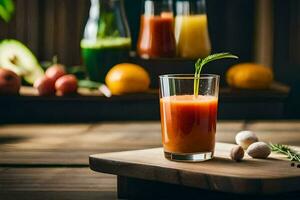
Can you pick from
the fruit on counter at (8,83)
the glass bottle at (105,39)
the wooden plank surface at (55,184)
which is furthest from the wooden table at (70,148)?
the glass bottle at (105,39)

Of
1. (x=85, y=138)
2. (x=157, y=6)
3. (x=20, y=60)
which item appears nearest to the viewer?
(x=85, y=138)

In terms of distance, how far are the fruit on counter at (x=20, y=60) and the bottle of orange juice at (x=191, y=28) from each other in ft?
1.59

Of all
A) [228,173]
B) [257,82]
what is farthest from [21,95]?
[228,173]

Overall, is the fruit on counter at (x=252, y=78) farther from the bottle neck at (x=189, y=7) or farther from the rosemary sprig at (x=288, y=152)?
the rosemary sprig at (x=288, y=152)

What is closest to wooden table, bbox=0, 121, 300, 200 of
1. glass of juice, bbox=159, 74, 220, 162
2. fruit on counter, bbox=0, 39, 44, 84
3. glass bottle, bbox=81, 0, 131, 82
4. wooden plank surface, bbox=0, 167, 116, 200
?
wooden plank surface, bbox=0, 167, 116, 200

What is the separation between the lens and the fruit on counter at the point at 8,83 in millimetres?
2365

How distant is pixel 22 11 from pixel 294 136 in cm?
139

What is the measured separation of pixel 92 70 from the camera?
2.58m

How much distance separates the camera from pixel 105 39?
2.58 meters

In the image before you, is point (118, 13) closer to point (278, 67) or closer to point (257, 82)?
point (257, 82)

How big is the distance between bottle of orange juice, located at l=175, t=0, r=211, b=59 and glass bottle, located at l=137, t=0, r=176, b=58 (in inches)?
0.9

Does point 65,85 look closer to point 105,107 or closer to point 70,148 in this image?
point 105,107

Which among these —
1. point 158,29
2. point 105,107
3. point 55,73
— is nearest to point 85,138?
point 105,107

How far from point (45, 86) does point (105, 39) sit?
295 mm
